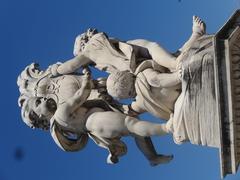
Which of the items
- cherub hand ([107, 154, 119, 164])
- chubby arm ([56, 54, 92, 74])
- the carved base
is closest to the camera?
the carved base

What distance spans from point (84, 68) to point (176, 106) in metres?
2.24

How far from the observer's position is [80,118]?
9281 mm

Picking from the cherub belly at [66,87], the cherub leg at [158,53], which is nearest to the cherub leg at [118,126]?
the cherub belly at [66,87]

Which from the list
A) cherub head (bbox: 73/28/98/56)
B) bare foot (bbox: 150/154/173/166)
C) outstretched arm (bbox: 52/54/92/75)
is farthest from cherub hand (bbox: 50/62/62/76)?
bare foot (bbox: 150/154/173/166)

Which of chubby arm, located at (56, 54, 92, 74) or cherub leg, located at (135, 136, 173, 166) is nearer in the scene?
cherub leg, located at (135, 136, 173, 166)

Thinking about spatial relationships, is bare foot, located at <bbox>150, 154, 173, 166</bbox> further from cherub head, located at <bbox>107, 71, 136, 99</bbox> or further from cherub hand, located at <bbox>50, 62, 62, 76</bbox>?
cherub hand, located at <bbox>50, 62, 62, 76</bbox>

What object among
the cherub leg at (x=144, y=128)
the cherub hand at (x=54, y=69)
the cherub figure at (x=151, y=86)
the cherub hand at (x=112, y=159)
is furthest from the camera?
the cherub hand at (x=54, y=69)

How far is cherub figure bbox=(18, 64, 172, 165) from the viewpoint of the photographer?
8.81 metres

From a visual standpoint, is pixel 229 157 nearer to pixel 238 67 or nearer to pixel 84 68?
pixel 238 67

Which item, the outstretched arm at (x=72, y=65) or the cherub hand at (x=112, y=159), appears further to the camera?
the outstretched arm at (x=72, y=65)

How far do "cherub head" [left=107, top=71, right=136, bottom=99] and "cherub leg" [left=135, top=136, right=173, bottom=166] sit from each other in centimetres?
101

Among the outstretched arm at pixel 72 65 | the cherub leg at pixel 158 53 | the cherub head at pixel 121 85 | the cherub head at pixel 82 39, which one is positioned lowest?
the cherub head at pixel 121 85

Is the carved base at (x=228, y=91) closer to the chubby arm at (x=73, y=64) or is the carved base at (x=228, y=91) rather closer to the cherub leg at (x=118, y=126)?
the cherub leg at (x=118, y=126)

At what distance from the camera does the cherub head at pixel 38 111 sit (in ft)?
31.6
